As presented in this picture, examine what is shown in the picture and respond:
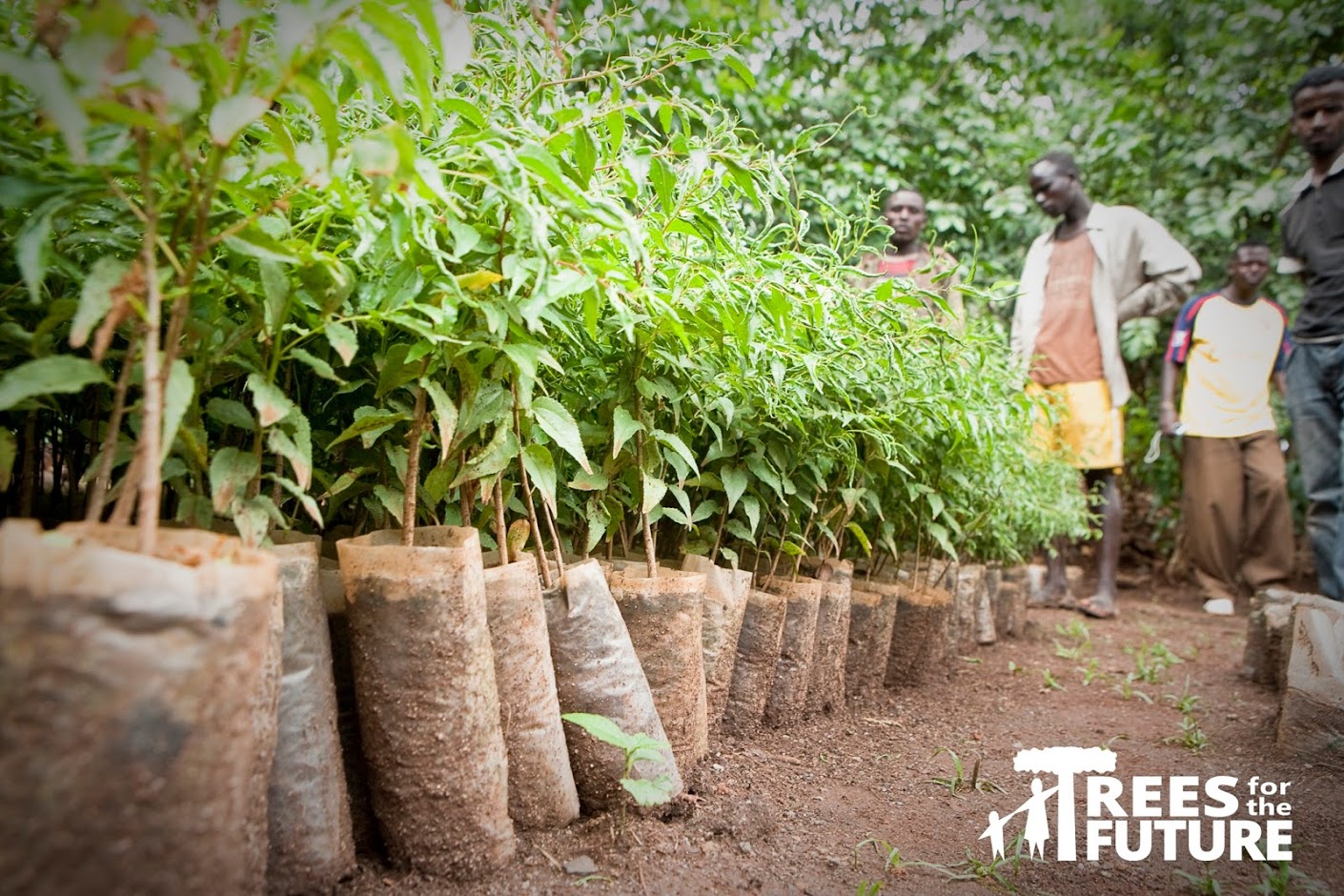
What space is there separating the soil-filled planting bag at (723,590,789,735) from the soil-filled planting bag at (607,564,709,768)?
38cm

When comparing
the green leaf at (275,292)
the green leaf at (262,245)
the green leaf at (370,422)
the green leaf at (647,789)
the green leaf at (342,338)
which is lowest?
the green leaf at (647,789)

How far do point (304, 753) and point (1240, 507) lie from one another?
591 centimetres

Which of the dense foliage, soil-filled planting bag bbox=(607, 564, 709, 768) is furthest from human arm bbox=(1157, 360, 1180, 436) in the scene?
soil-filled planting bag bbox=(607, 564, 709, 768)

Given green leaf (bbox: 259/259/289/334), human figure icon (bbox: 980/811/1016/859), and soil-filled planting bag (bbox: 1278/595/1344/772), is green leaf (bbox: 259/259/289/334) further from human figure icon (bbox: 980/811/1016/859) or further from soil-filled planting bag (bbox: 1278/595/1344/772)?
soil-filled planting bag (bbox: 1278/595/1344/772)

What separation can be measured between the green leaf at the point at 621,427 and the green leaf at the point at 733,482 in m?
0.37

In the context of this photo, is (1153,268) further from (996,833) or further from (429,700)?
(429,700)

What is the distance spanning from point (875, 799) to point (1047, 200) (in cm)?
438

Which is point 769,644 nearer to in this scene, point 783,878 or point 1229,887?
→ point 783,878

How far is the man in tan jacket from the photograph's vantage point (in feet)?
16.3

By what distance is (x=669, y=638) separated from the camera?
5.51 feet

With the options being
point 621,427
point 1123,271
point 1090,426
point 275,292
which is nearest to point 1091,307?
point 1123,271

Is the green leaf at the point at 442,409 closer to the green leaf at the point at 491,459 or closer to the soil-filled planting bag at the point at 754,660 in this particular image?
the green leaf at the point at 491,459

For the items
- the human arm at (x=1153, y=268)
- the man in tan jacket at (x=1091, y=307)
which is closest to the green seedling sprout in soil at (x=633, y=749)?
the man in tan jacket at (x=1091, y=307)

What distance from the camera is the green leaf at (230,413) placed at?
1.12m
